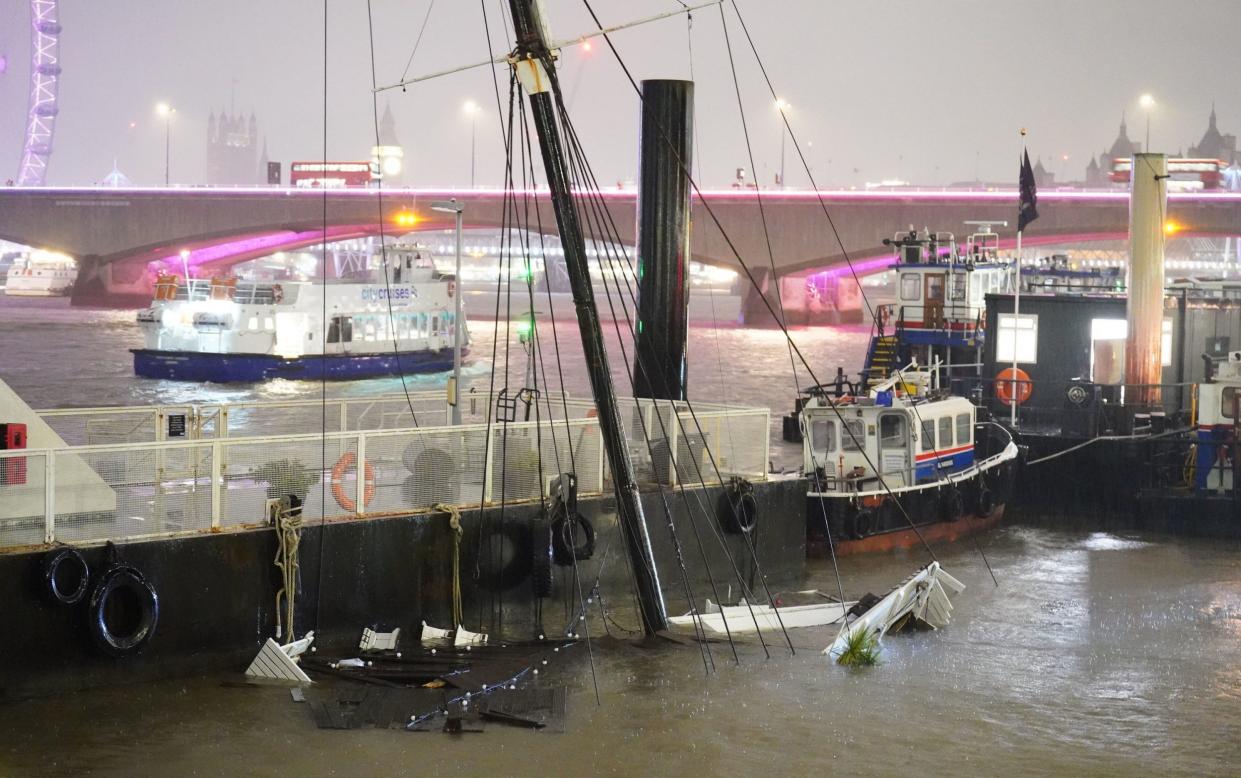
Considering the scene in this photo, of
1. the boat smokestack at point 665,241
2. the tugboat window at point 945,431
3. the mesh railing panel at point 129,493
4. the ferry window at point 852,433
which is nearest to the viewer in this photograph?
the mesh railing panel at point 129,493

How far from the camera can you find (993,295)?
3459 cm

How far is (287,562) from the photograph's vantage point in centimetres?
1520

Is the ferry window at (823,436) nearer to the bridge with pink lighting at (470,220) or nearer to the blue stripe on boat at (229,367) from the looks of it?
the blue stripe on boat at (229,367)

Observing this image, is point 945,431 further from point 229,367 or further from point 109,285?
point 109,285

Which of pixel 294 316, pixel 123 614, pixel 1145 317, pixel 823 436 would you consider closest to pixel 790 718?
pixel 123 614

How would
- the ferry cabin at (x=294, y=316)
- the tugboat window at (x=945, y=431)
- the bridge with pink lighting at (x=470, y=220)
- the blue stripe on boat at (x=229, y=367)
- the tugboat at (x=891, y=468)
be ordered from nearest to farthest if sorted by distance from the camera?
the tugboat at (x=891, y=468) < the tugboat window at (x=945, y=431) < the blue stripe on boat at (x=229, y=367) < the ferry cabin at (x=294, y=316) < the bridge with pink lighting at (x=470, y=220)

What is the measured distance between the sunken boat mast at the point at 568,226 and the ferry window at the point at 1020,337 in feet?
65.7

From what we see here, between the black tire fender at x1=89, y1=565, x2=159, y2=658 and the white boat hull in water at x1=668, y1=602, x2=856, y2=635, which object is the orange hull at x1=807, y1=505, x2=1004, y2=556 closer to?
the white boat hull in water at x1=668, y1=602, x2=856, y2=635

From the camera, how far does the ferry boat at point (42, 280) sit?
479 ft

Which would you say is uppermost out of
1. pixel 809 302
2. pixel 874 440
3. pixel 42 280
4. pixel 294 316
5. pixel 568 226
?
pixel 42 280

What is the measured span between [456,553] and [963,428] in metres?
13.7

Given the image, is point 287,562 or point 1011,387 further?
point 1011,387

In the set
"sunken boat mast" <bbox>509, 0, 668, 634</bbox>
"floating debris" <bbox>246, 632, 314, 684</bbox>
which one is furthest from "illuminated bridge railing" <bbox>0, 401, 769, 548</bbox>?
"floating debris" <bbox>246, 632, 314, 684</bbox>

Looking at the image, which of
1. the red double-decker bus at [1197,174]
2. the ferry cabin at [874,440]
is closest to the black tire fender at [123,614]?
the ferry cabin at [874,440]
